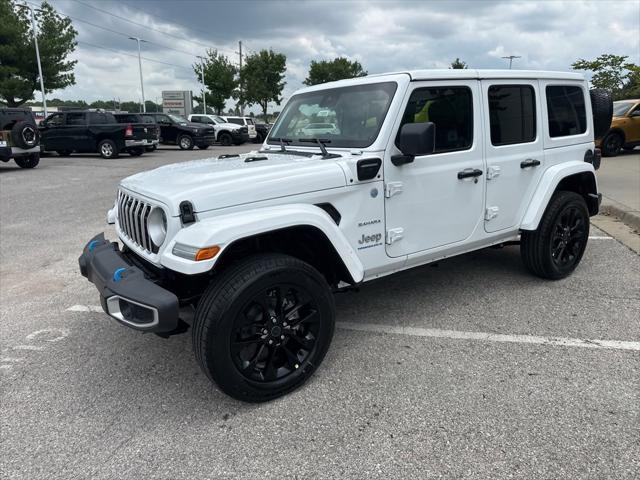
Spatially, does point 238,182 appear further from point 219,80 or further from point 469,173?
point 219,80

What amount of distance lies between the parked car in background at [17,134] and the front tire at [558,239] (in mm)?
13775

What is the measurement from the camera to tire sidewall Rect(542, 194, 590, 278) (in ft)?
13.9

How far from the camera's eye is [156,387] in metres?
2.97

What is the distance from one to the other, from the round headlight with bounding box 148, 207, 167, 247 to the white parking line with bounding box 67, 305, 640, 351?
163 centimetres

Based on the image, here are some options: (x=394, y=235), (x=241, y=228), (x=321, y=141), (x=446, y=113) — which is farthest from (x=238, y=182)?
(x=446, y=113)

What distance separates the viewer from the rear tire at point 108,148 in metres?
17.6

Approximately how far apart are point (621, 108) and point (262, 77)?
33.7m

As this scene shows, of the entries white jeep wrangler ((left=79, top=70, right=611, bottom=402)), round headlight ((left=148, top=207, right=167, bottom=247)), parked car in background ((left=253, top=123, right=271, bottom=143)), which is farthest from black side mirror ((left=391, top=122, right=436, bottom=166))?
parked car in background ((left=253, top=123, right=271, bottom=143))

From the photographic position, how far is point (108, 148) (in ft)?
57.8

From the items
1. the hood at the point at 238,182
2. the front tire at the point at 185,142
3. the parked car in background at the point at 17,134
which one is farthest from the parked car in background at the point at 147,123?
the hood at the point at 238,182

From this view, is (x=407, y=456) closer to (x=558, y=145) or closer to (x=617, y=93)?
(x=558, y=145)

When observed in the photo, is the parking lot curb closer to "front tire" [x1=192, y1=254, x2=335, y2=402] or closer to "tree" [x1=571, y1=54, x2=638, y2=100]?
"front tire" [x1=192, y1=254, x2=335, y2=402]

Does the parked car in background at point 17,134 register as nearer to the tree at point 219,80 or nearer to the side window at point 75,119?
the side window at point 75,119

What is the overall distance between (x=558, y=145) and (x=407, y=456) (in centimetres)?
321
